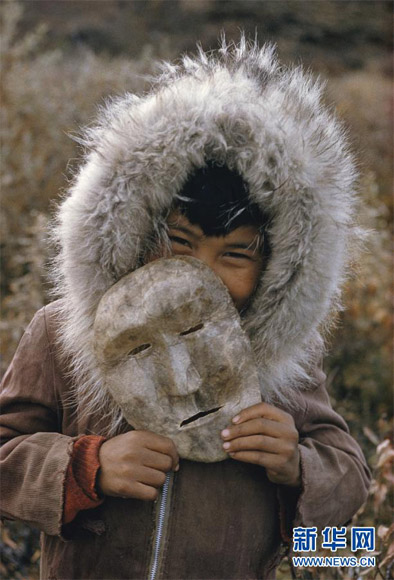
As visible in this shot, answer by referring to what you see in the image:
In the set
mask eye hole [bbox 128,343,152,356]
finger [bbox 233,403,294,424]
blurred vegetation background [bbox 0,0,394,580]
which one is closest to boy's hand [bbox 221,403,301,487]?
finger [bbox 233,403,294,424]

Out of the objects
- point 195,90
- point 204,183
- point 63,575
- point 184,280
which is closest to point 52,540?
point 63,575

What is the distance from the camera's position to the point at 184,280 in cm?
144

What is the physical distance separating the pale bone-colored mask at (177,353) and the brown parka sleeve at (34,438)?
202 mm

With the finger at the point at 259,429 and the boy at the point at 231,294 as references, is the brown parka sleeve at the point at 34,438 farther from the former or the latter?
the finger at the point at 259,429

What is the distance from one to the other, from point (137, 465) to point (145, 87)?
2550 mm

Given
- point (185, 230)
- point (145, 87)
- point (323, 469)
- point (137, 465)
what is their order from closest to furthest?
point (137, 465), point (185, 230), point (323, 469), point (145, 87)

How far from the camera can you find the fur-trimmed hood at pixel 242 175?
1485mm

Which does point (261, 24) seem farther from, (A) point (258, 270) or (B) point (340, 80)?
(A) point (258, 270)

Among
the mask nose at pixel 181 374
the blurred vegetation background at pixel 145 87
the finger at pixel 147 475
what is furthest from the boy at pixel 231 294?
the blurred vegetation background at pixel 145 87

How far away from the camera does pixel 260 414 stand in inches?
59.2

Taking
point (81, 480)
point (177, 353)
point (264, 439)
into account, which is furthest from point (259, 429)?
point (81, 480)

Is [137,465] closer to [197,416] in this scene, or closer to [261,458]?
[197,416]

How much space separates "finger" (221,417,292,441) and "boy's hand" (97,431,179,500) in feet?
0.42

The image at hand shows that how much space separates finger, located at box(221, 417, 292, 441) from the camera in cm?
148
